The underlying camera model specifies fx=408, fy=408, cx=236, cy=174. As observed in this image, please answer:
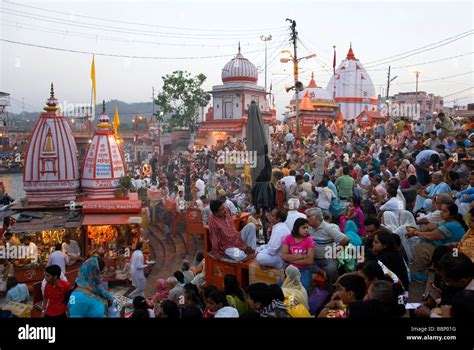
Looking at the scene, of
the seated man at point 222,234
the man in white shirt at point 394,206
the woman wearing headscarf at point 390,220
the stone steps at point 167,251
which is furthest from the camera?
the stone steps at point 167,251

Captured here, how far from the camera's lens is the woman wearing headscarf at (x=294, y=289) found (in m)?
4.43

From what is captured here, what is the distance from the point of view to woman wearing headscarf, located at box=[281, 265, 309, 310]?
14.5 ft

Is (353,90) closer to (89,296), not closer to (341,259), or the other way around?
(341,259)

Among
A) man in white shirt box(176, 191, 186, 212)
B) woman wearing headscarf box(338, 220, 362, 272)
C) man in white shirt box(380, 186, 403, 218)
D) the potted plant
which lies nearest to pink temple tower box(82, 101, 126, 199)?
the potted plant

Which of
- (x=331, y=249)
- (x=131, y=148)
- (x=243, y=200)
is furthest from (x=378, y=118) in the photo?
(x=331, y=249)

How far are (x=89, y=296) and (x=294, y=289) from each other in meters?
2.23

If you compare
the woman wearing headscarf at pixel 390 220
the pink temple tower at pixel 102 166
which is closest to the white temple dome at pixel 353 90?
the pink temple tower at pixel 102 166

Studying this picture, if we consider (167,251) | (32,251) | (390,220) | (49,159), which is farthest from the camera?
(167,251)

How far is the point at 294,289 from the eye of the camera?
4.55 m

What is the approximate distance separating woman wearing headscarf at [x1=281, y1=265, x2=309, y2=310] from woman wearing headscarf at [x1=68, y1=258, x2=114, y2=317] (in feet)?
6.59

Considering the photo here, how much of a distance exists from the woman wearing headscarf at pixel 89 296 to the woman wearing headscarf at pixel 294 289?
2.01m
